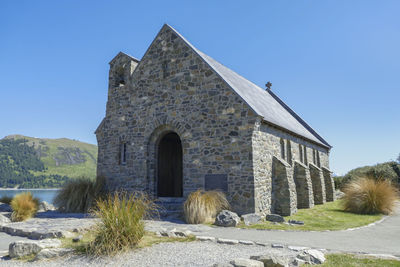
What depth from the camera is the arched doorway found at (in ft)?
52.4

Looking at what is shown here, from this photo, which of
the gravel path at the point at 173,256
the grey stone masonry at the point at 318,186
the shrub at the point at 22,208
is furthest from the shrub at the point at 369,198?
the shrub at the point at 22,208

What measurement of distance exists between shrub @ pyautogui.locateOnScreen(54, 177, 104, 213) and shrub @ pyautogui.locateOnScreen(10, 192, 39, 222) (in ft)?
4.41

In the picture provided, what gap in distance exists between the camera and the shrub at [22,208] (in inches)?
454

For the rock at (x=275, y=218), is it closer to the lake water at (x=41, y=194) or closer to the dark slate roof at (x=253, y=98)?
the dark slate roof at (x=253, y=98)

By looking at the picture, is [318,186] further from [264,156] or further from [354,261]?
[354,261]

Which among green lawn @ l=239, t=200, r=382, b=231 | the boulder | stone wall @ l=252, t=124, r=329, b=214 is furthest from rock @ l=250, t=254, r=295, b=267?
stone wall @ l=252, t=124, r=329, b=214

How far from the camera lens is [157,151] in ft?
48.6

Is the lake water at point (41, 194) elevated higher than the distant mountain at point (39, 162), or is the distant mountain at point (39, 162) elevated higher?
the distant mountain at point (39, 162)

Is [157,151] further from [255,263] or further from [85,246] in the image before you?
[255,263]

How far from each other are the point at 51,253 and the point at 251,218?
691 cm

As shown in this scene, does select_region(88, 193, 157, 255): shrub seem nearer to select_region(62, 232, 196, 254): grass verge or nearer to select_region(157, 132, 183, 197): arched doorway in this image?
select_region(62, 232, 196, 254): grass verge

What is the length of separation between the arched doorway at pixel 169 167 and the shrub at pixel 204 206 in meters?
4.88

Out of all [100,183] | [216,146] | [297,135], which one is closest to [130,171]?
[100,183]

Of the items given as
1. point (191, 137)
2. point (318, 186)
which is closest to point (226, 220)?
point (191, 137)
